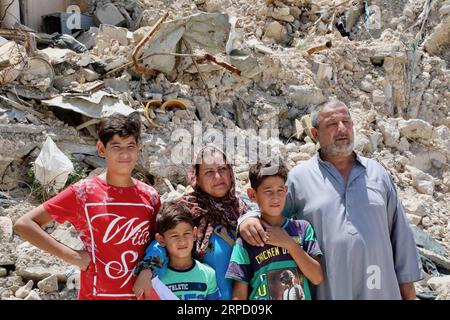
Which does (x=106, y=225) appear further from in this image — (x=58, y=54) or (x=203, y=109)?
(x=58, y=54)

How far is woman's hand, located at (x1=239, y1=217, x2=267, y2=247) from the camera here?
90.1 inches

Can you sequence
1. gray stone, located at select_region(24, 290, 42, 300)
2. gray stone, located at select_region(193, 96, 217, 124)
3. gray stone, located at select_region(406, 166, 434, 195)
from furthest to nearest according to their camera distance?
gray stone, located at select_region(406, 166, 434, 195)
gray stone, located at select_region(193, 96, 217, 124)
gray stone, located at select_region(24, 290, 42, 300)

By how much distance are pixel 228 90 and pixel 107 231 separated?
211 inches

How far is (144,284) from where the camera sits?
227 cm

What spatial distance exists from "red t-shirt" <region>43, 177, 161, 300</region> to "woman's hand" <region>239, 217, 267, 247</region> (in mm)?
437

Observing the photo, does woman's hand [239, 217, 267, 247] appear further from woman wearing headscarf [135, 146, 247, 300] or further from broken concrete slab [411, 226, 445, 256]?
broken concrete slab [411, 226, 445, 256]

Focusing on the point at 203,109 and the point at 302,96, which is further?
the point at 302,96

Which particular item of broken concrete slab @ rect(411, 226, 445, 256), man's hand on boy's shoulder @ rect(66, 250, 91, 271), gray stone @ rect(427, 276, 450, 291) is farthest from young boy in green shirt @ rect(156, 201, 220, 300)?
broken concrete slab @ rect(411, 226, 445, 256)

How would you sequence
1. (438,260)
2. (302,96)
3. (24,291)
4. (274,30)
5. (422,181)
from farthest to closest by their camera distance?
(274,30) < (302,96) < (422,181) < (438,260) < (24,291)

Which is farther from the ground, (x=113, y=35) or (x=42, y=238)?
(x=113, y=35)

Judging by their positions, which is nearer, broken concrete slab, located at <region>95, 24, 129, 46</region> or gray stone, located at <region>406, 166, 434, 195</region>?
gray stone, located at <region>406, 166, 434, 195</region>

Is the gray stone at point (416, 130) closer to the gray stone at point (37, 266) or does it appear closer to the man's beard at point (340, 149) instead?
the gray stone at point (37, 266)

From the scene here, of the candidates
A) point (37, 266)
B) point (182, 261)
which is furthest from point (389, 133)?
point (182, 261)
